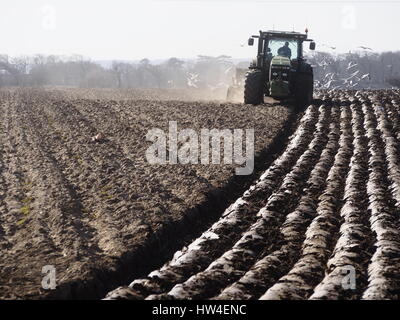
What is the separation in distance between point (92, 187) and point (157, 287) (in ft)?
12.2

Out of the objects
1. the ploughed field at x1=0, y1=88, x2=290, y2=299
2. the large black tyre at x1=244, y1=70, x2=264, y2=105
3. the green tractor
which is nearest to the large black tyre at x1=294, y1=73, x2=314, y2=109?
the green tractor

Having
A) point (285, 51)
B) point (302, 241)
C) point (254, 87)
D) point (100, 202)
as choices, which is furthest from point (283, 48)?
point (302, 241)

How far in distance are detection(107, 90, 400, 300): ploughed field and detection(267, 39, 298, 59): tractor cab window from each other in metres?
7.54

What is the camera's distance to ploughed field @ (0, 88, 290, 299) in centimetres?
547

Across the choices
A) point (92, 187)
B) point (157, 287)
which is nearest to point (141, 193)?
point (92, 187)

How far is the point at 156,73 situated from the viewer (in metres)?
84.0

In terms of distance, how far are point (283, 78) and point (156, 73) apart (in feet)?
226

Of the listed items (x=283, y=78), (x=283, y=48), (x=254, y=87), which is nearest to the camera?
(x=283, y=78)

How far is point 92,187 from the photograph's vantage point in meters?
8.34

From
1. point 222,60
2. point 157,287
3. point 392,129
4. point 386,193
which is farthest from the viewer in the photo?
point 222,60

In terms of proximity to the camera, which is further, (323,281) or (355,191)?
(355,191)

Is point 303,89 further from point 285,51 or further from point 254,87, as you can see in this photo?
point 254,87

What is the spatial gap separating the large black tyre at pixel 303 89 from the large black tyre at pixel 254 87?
1065 millimetres

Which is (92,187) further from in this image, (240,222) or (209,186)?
(240,222)
